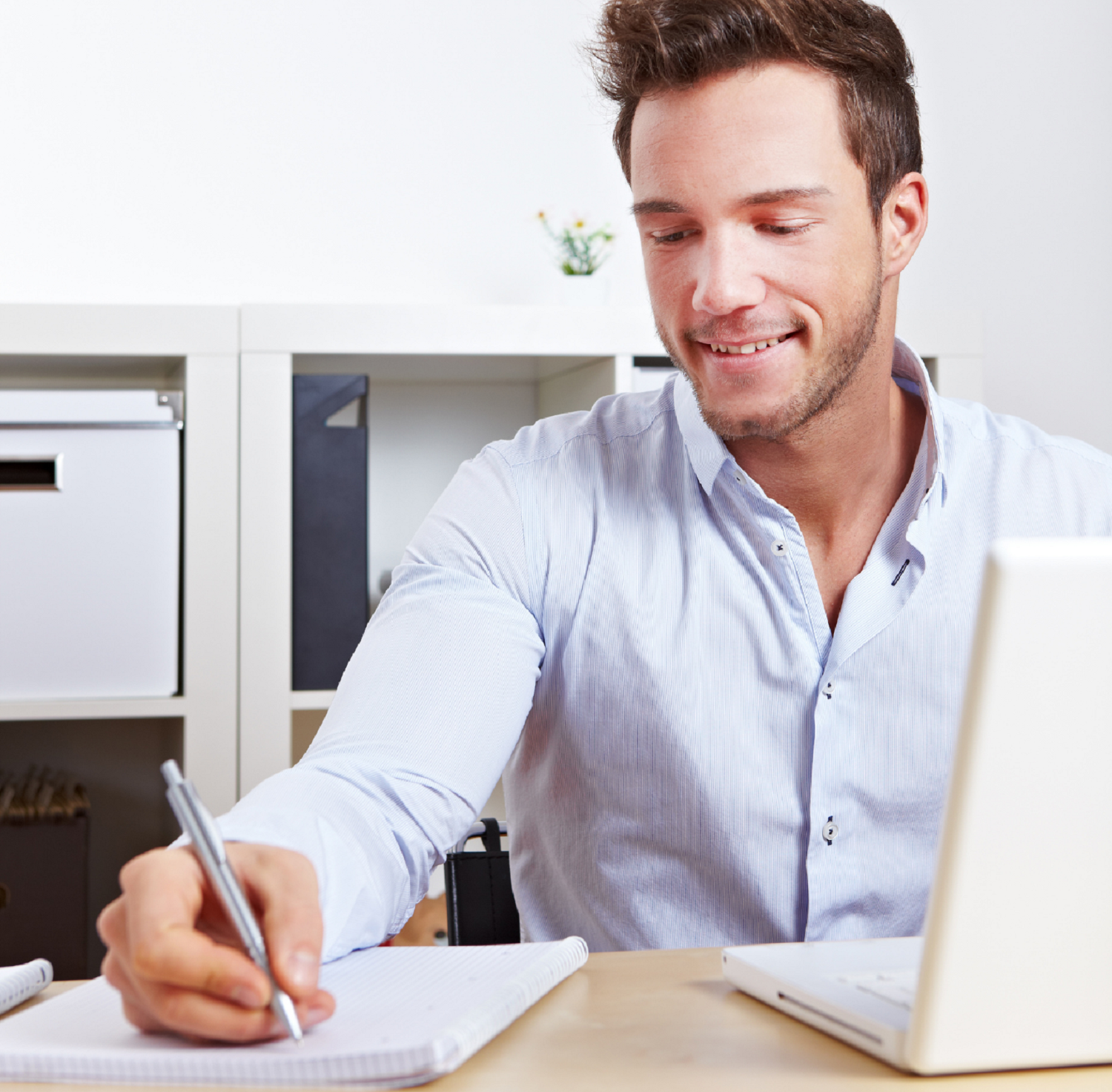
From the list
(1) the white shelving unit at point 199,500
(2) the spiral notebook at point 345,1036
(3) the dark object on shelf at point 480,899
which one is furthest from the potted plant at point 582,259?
(2) the spiral notebook at point 345,1036

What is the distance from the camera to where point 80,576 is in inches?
60.6

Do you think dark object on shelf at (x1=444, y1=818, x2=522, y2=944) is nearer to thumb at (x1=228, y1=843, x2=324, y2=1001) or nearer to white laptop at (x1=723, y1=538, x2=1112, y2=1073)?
thumb at (x1=228, y1=843, x2=324, y2=1001)

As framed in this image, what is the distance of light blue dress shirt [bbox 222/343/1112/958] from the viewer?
0.95m

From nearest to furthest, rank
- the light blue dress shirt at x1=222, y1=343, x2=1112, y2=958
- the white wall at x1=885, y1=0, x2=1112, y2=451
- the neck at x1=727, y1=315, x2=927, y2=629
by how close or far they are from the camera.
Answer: the light blue dress shirt at x1=222, y1=343, x2=1112, y2=958
the neck at x1=727, y1=315, x2=927, y2=629
the white wall at x1=885, y1=0, x2=1112, y2=451

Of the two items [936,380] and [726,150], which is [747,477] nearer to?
[726,150]

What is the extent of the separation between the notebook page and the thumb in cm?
13

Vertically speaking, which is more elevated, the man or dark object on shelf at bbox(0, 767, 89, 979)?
the man

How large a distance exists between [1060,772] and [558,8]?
1819mm

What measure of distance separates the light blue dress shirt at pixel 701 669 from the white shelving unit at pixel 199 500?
1.89 feet

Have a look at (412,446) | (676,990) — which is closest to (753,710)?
(676,990)

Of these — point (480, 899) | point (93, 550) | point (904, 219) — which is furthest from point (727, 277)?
point (93, 550)

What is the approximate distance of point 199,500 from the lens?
154 cm

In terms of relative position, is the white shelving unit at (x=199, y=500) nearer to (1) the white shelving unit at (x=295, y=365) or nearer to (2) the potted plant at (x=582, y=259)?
(1) the white shelving unit at (x=295, y=365)

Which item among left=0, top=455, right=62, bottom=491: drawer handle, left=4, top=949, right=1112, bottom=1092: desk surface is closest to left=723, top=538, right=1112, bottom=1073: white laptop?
left=4, top=949, right=1112, bottom=1092: desk surface
